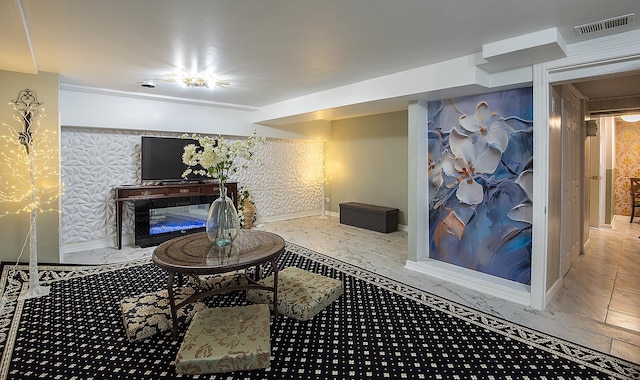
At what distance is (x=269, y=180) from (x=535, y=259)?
5.19 meters

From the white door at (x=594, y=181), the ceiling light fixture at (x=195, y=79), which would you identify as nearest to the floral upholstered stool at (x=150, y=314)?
the ceiling light fixture at (x=195, y=79)

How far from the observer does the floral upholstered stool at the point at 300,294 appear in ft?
8.71

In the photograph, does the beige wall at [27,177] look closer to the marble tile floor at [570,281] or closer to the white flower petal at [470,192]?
the marble tile floor at [570,281]

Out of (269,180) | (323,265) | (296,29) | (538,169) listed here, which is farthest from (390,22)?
(269,180)

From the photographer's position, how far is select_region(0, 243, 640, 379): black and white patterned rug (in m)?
2.02

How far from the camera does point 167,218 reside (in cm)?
538

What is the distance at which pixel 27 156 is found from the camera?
11.4 ft

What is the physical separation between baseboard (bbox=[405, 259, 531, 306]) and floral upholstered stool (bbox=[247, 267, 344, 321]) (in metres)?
1.34

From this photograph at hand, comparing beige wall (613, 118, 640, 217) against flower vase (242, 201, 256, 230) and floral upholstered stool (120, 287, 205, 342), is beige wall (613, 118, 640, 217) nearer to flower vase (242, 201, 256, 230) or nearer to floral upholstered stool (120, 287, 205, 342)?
flower vase (242, 201, 256, 230)

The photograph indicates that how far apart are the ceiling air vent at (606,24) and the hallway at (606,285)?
2386 millimetres

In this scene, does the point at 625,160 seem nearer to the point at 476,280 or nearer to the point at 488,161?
the point at 488,161

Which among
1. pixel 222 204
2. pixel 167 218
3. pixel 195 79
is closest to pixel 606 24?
pixel 222 204

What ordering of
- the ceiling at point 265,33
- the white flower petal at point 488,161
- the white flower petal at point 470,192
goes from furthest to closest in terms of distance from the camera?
the white flower petal at point 470,192
the white flower petal at point 488,161
the ceiling at point 265,33

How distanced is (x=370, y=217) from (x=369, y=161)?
1.37m
